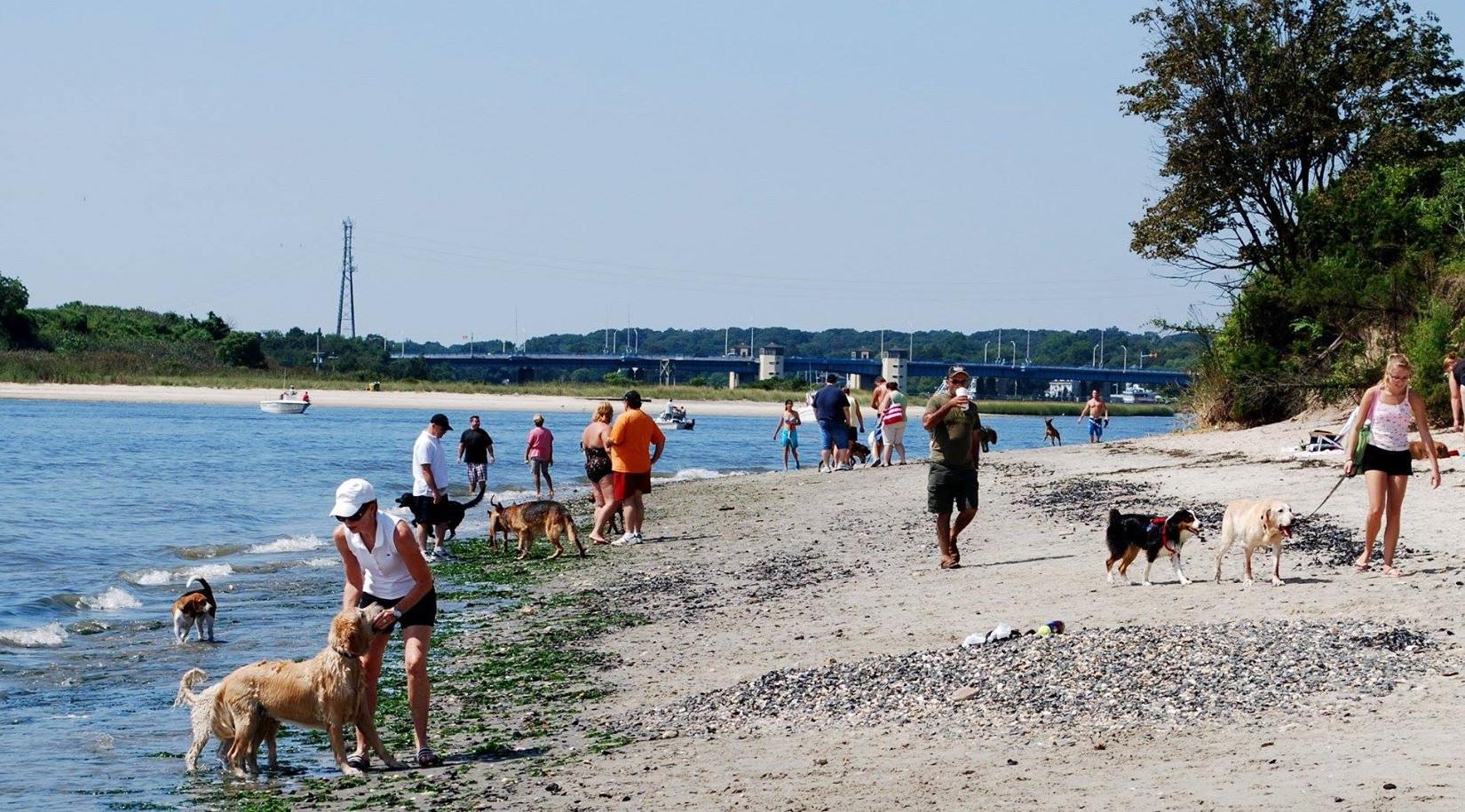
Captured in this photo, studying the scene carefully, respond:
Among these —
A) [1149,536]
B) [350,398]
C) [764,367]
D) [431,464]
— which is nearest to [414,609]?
[1149,536]

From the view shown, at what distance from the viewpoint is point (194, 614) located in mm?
12484

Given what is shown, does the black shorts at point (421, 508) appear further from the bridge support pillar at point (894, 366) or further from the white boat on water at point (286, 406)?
the bridge support pillar at point (894, 366)

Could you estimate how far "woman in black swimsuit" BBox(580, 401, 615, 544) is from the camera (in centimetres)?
1841

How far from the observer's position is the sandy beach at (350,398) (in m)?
93.4

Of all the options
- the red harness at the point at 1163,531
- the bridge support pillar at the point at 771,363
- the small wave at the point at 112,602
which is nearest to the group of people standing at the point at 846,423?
the small wave at the point at 112,602

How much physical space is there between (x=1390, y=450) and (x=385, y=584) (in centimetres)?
769

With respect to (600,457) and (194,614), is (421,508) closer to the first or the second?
(194,614)

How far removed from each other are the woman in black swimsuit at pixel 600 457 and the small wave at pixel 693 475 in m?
13.1

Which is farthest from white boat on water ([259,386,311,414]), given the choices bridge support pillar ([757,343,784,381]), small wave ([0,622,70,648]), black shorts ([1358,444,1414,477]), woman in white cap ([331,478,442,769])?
woman in white cap ([331,478,442,769])

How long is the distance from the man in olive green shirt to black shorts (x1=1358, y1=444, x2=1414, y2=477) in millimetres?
3323

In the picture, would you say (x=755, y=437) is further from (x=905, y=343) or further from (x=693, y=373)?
(x=905, y=343)

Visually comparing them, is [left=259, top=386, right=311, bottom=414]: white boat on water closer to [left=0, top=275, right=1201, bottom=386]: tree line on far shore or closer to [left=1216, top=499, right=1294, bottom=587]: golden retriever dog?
[left=0, top=275, right=1201, bottom=386]: tree line on far shore

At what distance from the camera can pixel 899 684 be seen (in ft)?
28.7

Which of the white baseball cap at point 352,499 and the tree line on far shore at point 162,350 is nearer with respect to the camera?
the white baseball cap at point 352,499
